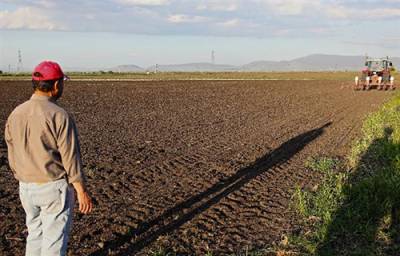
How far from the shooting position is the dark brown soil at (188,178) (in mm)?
5438

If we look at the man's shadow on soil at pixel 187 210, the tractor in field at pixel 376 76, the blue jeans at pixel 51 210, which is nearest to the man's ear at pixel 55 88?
the blue jeans at pixel 51 210

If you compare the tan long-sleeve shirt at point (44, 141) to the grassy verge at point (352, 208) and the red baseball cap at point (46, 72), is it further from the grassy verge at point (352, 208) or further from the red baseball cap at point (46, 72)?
the grassy verge at point (352, 208)

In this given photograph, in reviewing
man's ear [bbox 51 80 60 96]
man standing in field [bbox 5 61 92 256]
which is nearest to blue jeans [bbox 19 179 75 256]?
man standing in field [bbox 5 61 92 256]

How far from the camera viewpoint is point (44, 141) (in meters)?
3.47

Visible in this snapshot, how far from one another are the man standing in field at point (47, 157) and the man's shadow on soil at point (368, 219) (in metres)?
2.75

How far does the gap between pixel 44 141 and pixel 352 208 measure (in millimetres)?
4394

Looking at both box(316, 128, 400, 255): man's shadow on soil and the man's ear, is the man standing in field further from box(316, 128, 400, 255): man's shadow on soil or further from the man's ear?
box(316, 128, 400, 255): man's shadow on soil

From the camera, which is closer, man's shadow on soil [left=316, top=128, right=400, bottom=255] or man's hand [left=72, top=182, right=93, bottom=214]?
man's hand [left=72, top=182, right=93, bottom=214]

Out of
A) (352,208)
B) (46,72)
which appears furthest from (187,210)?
(46,72)

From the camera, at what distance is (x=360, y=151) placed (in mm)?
10078

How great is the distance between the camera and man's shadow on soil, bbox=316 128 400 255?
535cm

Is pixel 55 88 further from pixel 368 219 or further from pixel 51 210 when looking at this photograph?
pixel 368 219

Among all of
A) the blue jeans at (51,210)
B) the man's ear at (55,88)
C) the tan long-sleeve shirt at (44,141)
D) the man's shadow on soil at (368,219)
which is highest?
the man's ear at (55,88)

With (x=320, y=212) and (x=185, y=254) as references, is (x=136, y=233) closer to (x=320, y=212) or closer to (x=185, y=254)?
(x=185, y=254)
